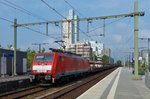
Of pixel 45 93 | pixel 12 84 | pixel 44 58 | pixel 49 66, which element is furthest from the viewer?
pixel 44 58

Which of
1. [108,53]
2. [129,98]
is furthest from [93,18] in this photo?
[108,53]

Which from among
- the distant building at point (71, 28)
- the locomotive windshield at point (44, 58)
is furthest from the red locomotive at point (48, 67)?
the distant building at point (71, 28)

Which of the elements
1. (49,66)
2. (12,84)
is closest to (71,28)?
(49,66)

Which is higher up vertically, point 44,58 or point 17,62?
point 44,58

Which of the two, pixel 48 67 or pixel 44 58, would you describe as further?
pixel 44 58

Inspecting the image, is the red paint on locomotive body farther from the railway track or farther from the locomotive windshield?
the railway track

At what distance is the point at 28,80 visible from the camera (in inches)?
1273

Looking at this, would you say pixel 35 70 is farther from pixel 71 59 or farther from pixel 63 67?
pixel 71 59

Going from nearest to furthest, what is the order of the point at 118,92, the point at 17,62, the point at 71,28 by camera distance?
the point at 118,92, the point at 71,28, the point at 17,62

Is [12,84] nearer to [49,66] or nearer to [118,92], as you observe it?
[49,66]

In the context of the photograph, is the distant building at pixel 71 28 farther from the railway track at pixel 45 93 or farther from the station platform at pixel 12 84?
the railway track at pixel 45 93

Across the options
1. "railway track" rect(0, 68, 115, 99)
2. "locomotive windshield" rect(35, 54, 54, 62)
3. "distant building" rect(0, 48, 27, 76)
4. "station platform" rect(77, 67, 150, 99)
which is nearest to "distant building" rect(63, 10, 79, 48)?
"distant building" rect(0, 48, 27, 76)

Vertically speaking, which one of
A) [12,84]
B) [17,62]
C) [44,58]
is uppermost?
[44,58]

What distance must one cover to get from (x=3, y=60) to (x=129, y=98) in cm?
3228
